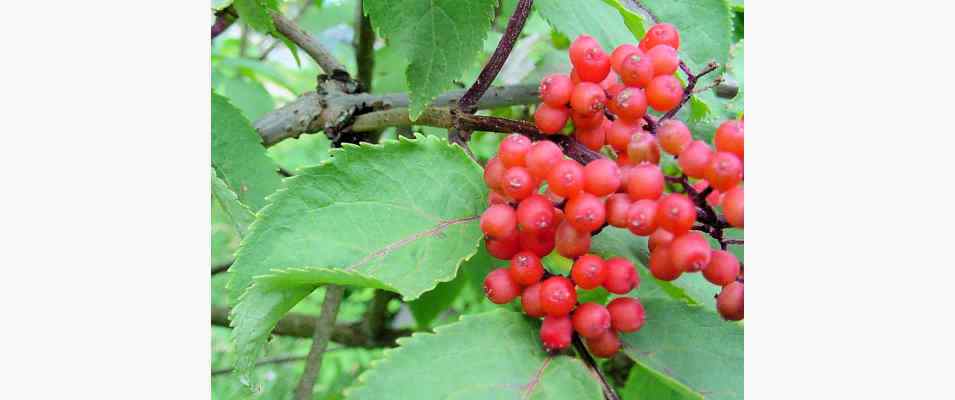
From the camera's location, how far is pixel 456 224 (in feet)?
2.29

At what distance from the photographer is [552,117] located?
690 millimetres

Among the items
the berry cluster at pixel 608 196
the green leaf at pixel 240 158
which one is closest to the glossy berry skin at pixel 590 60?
the berry cluster at pixel 608 196

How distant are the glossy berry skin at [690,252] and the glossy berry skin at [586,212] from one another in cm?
5

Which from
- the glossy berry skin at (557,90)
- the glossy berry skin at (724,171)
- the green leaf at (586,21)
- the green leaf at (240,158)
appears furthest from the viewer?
the green leaf at (240,158)

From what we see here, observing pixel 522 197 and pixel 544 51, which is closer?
pixel 522 197

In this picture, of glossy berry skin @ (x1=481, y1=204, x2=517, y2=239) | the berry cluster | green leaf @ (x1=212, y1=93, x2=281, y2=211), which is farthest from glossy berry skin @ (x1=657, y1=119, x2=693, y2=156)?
green leaf @ (x1=212, y1=93, x2=281, y2=211)

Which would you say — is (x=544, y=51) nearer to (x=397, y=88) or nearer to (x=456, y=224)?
(x=397, y=88)

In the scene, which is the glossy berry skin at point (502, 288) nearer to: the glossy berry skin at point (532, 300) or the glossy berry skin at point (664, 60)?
the glossy berry skin at point (532, 300)

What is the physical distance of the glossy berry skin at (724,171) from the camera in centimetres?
57

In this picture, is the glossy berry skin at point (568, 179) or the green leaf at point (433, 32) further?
the green leaf at point (433, 32)

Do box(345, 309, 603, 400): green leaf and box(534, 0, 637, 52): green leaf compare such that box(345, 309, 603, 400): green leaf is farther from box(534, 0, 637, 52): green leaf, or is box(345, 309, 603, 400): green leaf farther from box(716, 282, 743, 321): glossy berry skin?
box(534, 0, 637, 52): green leaf

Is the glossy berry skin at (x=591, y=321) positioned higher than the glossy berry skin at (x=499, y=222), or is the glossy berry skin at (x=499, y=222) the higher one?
the glossy berry skin at (x=499, y=222)
